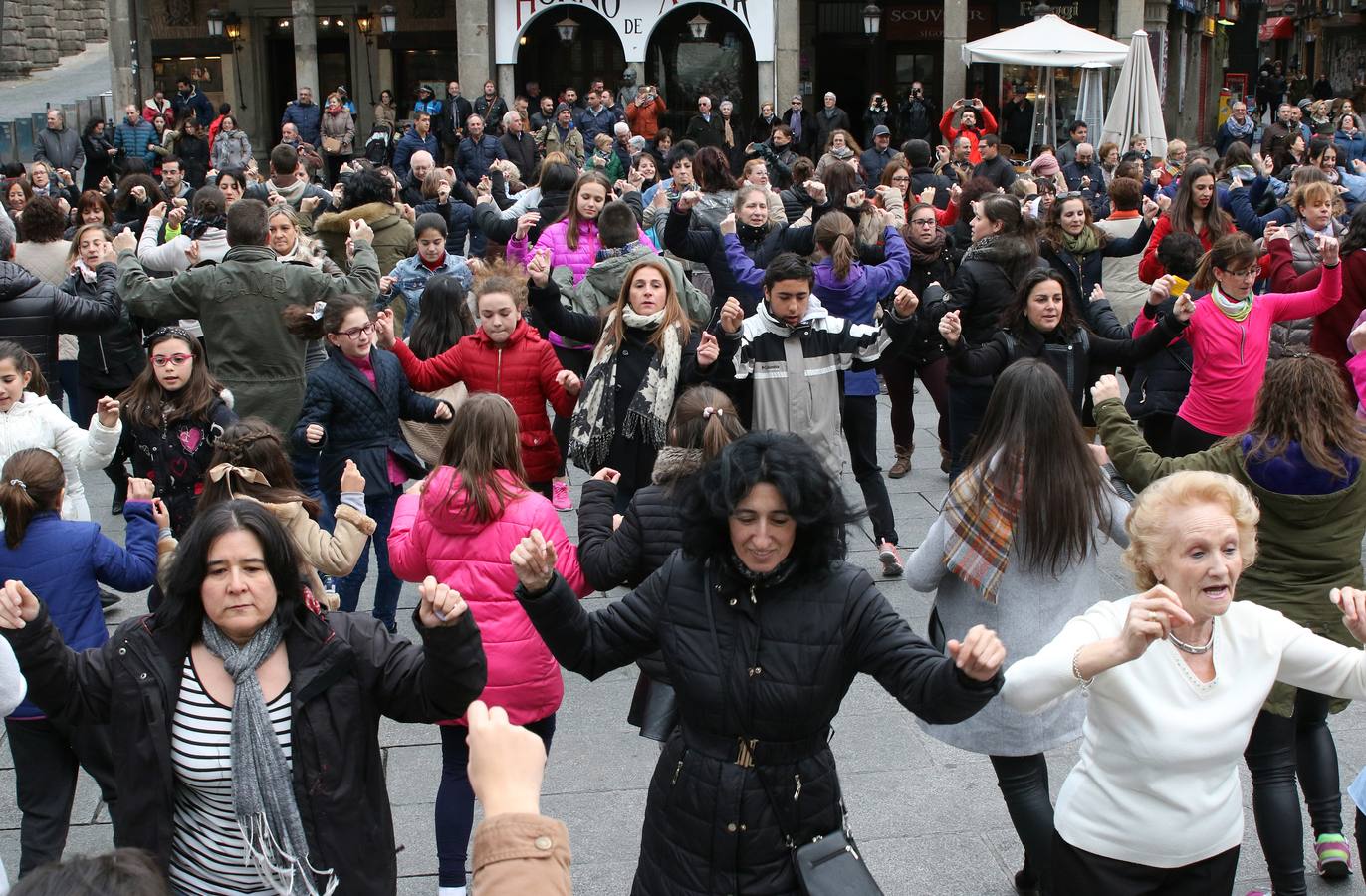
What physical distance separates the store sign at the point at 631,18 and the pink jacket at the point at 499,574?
22.4 metres

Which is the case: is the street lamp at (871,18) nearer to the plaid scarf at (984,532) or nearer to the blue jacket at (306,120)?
the blue jacket at (306,120)

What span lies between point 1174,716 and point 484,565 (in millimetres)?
2196

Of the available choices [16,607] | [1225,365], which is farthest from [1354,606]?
[1225,365]

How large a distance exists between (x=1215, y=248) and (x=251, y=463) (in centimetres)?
425

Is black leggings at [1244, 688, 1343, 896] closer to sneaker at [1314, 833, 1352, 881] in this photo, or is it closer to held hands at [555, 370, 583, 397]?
sneaker at [1314, 833, 1352, 881]

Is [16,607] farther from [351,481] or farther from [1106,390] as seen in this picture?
[1106,390]

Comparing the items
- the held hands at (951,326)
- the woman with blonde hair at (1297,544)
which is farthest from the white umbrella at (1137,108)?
the woman with blonde hair at (1297,544)

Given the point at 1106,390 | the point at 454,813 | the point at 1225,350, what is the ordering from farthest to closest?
the point at 1225,350, the point at 1106,390, the point at 454,813

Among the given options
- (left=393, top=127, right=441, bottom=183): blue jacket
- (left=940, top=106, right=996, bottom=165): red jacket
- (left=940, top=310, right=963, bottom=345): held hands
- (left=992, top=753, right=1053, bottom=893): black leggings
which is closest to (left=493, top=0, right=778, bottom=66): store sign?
(left=940, top=106, right=996, bottom=165): red jacket

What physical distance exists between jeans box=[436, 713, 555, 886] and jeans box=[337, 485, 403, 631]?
2.16 meters

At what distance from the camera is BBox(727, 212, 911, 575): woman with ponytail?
25.6ft

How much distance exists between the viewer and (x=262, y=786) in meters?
3.41

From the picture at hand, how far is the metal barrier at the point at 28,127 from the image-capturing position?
2616 centimetres

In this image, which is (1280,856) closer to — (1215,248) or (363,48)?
(1215,248)
